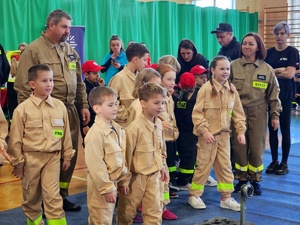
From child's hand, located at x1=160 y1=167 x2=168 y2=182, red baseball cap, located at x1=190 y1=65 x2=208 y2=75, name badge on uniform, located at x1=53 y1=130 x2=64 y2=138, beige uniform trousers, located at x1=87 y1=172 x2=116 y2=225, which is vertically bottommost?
beige uniform trousers, located at x1=87 y1=172 x2=116 y2=225

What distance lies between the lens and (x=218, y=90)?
3.97 m

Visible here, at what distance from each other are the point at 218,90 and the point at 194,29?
7.84m

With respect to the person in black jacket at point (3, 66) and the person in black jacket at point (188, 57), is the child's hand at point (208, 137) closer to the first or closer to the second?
the person in black jacket at point (188, 57)

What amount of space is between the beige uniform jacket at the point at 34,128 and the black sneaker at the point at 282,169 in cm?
309

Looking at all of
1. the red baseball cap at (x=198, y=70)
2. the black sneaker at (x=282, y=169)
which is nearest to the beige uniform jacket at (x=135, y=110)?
the red baseball cap at (x=198, y=70)

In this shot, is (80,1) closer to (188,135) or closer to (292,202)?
(188,135)

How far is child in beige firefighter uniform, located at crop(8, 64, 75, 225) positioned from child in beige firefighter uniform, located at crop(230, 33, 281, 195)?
203 cm

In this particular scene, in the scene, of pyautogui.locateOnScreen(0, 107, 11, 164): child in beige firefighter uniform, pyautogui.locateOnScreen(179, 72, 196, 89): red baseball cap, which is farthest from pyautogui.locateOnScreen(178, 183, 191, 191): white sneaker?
pyautogui.locateOnScreen(0, 107, 11, 164): child in beige firefighter uniform

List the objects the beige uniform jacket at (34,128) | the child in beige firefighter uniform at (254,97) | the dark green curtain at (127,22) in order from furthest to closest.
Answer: the dark green curtain at (127,22)
the child in beige firefighter uniform at (254,97)
the beige uniform jacket at (34,128)

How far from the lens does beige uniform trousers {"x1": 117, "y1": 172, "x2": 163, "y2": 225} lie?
9.98ft

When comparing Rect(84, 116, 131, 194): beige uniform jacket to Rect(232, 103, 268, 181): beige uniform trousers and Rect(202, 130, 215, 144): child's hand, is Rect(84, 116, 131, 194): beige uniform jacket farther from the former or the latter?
Rect(232, 103, 268, 181): beige uniform trousers

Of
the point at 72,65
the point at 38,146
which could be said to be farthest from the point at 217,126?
the point at 38,146

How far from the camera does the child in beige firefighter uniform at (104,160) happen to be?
2.81 m

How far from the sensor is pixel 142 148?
3076 millimetres
